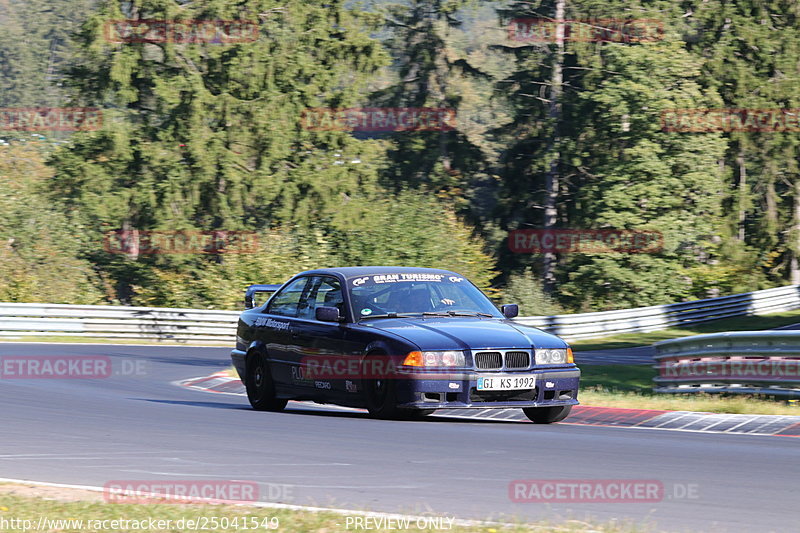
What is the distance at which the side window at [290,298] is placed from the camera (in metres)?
13.8

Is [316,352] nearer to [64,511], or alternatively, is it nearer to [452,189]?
[64,511]

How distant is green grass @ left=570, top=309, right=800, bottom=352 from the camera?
3516 centimetres

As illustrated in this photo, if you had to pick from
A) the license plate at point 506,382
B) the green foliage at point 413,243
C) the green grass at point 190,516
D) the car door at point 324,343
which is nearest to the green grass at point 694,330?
the green foliage at point 413,243

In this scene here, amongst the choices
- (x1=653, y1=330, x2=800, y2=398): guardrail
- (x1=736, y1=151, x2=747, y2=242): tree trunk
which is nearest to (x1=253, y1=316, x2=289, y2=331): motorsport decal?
(x1=653, y1=330, x2=800, y2=398): guardrail

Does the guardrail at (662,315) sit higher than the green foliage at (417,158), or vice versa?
the green foliage at (417,158)

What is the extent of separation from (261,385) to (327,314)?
175 centimetres

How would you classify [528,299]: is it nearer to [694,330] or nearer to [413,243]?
[413,243]

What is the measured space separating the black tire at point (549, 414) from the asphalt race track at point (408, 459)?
27 centimetres

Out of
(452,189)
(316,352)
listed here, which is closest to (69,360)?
(316,352)

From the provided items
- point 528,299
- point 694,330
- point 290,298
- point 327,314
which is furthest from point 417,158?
point 327,314

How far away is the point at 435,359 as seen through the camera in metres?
11.5

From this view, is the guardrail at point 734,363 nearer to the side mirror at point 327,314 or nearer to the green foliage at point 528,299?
the side mirror at point 327,314

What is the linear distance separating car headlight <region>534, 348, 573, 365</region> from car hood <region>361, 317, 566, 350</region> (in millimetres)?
48

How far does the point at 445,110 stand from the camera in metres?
59.3
